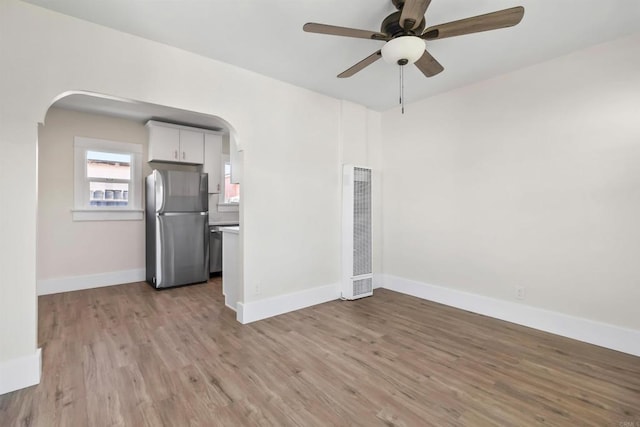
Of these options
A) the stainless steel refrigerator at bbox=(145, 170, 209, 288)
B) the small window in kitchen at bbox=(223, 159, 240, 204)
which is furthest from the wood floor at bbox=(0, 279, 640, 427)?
the small window in kitchen at bbox=(223, 159, 240, 204)

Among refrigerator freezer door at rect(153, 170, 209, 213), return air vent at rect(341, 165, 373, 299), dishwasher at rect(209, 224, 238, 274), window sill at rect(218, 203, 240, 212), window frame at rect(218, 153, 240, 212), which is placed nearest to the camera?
return air vent at rect(341, 165, 373, 299)

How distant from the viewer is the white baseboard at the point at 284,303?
2.97m

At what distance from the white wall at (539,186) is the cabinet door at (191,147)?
331 centimetres

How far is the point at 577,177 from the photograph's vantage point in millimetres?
2633

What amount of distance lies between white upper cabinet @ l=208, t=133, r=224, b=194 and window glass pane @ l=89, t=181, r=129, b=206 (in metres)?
1.23

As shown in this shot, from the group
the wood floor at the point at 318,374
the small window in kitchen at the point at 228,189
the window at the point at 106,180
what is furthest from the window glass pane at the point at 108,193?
the wood floor at the point at 318,374

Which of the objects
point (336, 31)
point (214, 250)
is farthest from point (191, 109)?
point (214, 250)

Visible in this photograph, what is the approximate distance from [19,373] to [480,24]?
3549mm

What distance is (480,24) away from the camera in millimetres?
1740

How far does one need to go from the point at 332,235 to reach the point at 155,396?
2.41 meters

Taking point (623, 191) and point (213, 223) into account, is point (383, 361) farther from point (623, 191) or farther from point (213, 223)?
point (213, 223)

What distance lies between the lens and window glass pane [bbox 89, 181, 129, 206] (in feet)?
14.4

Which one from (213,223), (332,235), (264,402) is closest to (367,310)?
(332,235)

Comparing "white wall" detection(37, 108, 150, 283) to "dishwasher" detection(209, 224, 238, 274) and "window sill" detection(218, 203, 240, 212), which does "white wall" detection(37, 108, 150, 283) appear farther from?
"window sill" detection(218, 203, 240, 212)
